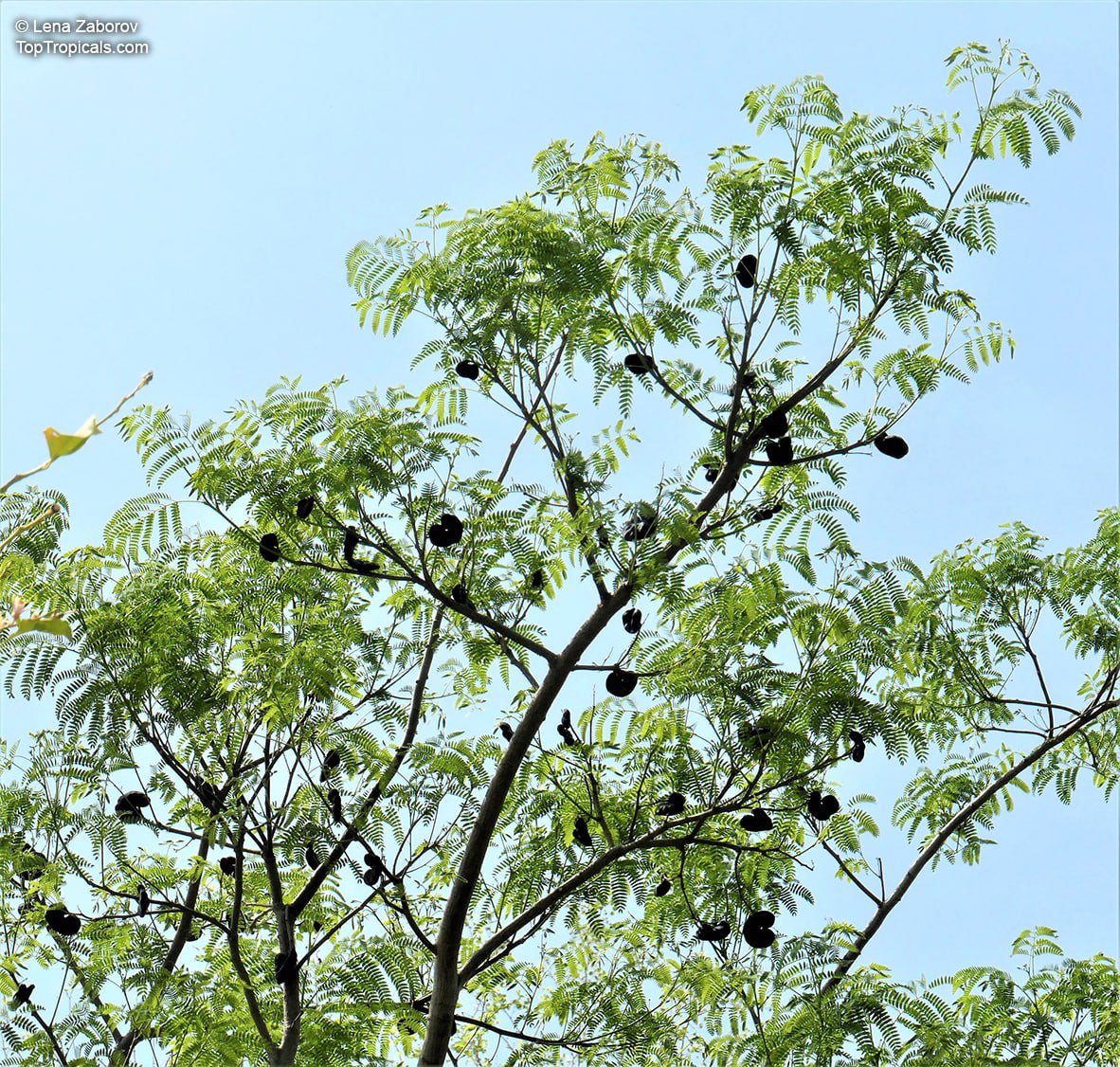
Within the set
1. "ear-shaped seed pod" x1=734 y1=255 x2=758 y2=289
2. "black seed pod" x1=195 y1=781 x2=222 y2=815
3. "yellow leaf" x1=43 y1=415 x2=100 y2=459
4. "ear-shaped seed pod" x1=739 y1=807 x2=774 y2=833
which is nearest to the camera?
"yellow leaf" x1=43 y1=415 x2=100 y2=459

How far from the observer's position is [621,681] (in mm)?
6598

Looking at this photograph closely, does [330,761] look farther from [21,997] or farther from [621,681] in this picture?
[21,997]

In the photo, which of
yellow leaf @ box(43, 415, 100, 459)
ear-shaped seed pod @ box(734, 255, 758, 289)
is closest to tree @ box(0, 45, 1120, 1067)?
ear-shaped seed pod @ box(734, 255, 758, 289)

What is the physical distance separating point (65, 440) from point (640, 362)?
5553 millimetres

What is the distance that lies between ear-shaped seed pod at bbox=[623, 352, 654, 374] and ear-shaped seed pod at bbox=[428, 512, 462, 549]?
1.18m

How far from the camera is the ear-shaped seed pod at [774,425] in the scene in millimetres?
6500

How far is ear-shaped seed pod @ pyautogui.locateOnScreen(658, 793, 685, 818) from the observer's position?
661 cm

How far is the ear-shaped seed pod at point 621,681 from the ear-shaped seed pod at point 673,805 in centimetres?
56

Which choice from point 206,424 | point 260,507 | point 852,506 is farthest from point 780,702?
point 206,424

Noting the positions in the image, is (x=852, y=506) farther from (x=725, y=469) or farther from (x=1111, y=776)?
(x=1111, y=776)

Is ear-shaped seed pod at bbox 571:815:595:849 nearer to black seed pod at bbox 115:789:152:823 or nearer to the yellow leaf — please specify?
black seed pod at bbox 115:789:152:823

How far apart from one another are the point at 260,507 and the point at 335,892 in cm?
271

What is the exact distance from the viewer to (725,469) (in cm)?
662

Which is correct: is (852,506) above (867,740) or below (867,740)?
above
